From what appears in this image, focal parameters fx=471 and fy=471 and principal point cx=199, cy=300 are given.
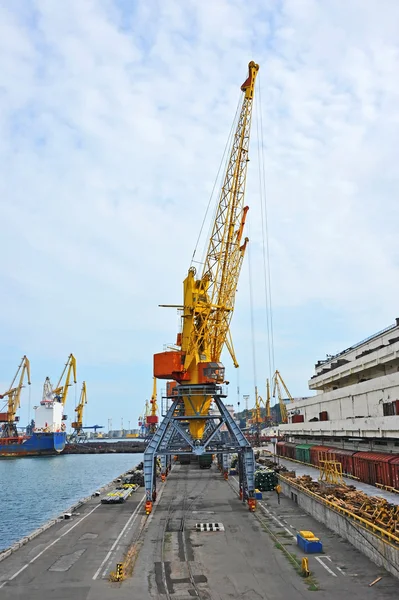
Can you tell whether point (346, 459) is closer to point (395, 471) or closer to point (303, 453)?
point (395, 471)

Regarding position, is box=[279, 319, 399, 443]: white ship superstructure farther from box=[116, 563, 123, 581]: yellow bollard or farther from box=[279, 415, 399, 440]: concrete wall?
box=[116, 563, 123, 581]: yellow bollard

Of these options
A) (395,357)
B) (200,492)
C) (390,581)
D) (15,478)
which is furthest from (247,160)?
(15,478)

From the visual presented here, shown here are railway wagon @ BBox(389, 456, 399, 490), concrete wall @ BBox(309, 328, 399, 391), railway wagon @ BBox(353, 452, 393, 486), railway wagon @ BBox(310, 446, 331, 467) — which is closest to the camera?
railway wagon @ BBox(389, 456, 399, 490)

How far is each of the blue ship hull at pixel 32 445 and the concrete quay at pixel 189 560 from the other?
144 m

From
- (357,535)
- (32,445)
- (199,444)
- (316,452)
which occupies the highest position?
(199,444)

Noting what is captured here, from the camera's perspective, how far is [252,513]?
153ft

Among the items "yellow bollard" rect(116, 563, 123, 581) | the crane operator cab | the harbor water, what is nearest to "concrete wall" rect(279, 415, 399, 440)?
the crane operator cab

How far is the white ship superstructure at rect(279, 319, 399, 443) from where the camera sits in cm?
5034

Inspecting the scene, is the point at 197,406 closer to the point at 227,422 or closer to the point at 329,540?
the point at 227,422

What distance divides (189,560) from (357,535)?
36.5ft

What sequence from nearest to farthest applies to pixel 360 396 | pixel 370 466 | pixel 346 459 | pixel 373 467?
pixel 373 467 < pixel 370 466 < pixel 346 459 < pixel 360 396

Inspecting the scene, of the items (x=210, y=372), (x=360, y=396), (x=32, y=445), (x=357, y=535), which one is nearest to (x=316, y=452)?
(x=360, y=396)

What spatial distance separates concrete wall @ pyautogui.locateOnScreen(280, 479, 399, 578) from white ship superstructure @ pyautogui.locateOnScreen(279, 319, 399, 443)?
449 inches

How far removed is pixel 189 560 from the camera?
3033cm
